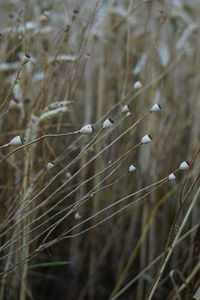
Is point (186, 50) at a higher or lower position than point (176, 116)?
higher

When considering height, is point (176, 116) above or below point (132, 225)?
above

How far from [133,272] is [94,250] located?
0.13 metres

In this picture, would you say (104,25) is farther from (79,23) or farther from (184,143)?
(184,143)

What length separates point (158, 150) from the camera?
1.04 meters

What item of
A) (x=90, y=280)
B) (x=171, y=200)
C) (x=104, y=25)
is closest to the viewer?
(x=90, y=280)

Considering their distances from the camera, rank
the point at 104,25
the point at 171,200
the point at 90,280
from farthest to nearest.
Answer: the point at 104,25 < the point at 171,200 < the point at 90,280

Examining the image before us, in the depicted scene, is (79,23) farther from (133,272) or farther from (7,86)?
(133,272)

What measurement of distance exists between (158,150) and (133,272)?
0.35 meters

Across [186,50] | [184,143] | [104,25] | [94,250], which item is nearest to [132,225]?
[94,250]

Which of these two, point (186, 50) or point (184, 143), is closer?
point (186, 50)

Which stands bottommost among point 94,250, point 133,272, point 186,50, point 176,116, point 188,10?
point 133,272

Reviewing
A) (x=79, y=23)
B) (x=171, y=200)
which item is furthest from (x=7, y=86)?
(x=171, y=200)

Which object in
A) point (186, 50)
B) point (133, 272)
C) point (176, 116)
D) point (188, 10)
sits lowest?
point (133, 272)

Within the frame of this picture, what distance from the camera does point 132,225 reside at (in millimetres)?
1068
